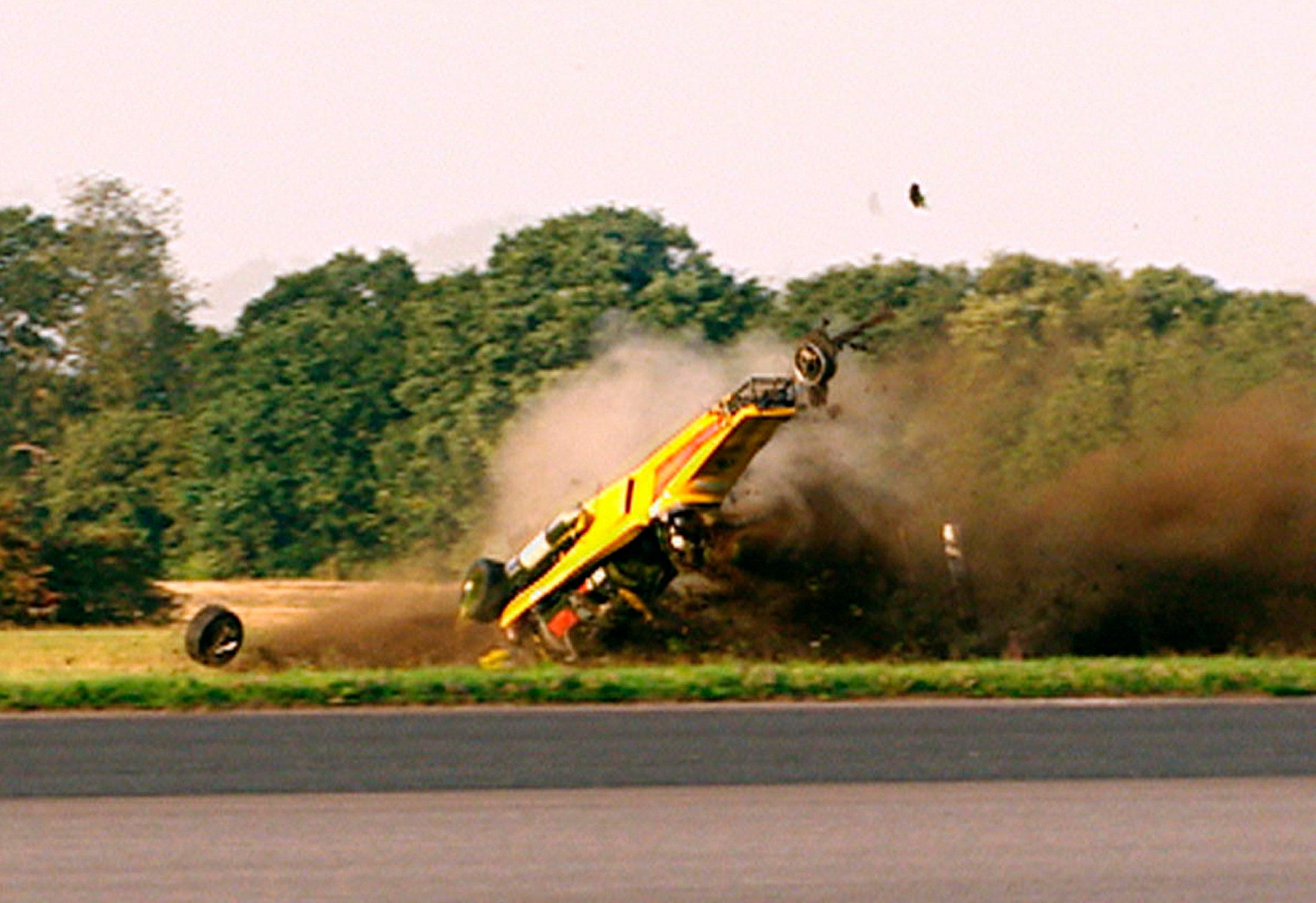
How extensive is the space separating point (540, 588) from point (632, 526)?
1.83 m

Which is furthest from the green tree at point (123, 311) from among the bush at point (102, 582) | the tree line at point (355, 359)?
the bush at point (102, 582)

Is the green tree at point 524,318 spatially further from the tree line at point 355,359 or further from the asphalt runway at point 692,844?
the asphalt runway at point 692,844

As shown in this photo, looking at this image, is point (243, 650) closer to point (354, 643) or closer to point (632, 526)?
point (354, 643)

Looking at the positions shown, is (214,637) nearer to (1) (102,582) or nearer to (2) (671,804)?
(2) (671,804)

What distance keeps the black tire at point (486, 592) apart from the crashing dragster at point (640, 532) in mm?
17

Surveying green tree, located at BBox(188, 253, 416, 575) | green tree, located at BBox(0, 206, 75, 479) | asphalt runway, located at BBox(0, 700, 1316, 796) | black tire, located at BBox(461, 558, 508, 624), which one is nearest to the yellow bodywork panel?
black tire, located at BBox(461, 558, 508, 624)

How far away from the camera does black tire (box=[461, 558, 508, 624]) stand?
31047 mm

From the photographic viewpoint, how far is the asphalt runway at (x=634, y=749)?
60.3ft

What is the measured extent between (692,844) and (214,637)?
55.8 feet

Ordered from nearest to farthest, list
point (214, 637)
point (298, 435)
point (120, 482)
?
point (214, 637), point (120, 482), point (298, 435)

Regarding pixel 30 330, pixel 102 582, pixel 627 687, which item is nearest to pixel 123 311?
pixel 30 330

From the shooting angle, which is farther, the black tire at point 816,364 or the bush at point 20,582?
the bush at point 20,582

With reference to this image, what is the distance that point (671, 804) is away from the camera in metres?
17.1

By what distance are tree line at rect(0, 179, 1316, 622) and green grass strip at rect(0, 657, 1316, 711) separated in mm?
13173
